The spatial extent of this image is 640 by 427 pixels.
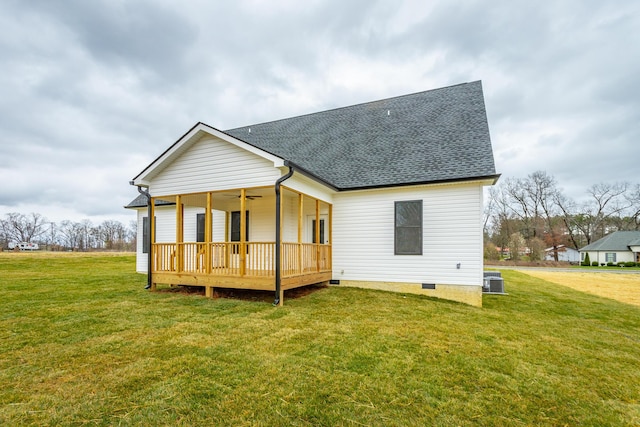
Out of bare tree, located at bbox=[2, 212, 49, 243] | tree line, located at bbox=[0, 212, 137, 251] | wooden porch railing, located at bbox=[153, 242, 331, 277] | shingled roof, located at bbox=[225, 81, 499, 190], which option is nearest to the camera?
wooden porch railing, located at bbox=[153, 242, 331, 277]

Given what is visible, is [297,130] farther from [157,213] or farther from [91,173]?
[91,173]

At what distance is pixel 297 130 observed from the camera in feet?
44.0

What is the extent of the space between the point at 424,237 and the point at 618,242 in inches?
1659

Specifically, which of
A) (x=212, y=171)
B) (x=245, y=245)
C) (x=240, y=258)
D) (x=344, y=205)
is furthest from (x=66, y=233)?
(x=344, y=205)

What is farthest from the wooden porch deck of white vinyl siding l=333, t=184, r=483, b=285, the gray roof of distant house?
the gray roof of distant house

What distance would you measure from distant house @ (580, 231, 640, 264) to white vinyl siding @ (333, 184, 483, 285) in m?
40.1

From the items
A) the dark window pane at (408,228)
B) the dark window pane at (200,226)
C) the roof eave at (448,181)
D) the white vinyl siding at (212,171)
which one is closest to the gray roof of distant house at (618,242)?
the roof eave at (448,181)

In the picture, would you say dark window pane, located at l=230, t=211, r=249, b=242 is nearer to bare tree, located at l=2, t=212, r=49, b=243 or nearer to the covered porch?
the covered porch

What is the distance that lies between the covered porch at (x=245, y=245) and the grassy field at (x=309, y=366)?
2.86 feet

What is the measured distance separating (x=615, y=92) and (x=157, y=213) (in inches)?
1390

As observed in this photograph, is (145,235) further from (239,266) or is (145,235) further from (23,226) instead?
(23,226)

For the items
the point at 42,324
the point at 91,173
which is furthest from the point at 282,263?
the point at 91,173

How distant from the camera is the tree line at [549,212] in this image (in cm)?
3697

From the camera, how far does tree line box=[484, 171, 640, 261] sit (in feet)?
121
